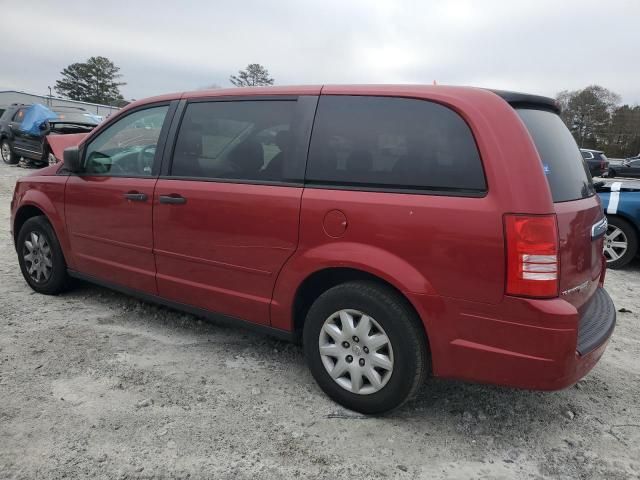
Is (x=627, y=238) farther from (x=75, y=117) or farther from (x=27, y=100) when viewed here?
(x=27, y=100)

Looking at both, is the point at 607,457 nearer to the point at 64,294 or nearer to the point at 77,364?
the point at 77,364

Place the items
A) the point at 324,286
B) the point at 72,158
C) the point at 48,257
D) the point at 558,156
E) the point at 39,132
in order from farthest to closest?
the point at 39,132 → the point at 48,257 → the point at 72,158 → the point at 324,286 → the point at 558,156

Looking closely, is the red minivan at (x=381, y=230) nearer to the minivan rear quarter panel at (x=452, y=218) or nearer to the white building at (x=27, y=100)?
the minivan rear quarter panel at (x=452, y=218)

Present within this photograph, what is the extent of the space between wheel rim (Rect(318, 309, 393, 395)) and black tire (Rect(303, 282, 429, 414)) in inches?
0.9

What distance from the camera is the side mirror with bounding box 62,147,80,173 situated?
3967 mm

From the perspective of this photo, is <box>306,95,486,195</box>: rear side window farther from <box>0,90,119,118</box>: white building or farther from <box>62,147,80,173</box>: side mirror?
<box>0,90,119,118</box>: white building

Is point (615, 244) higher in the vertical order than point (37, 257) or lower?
lower

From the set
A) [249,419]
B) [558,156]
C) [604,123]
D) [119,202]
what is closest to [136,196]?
[119,202]

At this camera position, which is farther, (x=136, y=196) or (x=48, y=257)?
(x=48, y=257)

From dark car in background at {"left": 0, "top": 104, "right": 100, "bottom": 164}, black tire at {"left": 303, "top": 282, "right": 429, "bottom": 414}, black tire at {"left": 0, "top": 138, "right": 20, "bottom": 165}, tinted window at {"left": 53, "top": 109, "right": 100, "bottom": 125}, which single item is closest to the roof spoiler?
black tire at {"left": 303, "top": 282, "right": 429, "bottom": 414}

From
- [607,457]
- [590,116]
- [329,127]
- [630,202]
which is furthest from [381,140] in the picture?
[590,116]

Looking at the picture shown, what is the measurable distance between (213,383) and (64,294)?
2.22 metres

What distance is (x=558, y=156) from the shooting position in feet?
8.69

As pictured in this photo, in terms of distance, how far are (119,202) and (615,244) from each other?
5.63m
